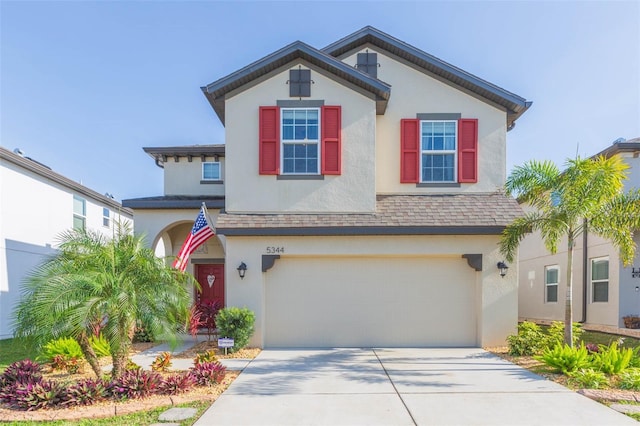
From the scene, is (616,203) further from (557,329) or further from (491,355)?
(491,355)

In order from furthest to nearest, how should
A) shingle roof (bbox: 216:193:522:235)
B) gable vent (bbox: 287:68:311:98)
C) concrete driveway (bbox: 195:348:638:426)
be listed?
gable vent (bbox: 287:68:311:98), shingle roof (bbox: 216:193:522:235), concrete driveway (bbox: 195:348:638:426)

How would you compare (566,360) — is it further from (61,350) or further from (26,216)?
(26,216)

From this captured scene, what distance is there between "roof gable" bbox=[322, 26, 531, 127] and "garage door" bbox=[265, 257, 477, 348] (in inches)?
183

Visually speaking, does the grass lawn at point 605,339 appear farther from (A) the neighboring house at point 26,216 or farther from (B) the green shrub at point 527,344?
(A) the neighboring house at point 26,216

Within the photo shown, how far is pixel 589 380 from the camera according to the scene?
21.8ft

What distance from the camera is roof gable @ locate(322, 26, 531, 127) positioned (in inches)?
439

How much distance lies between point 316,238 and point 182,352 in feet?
13.9

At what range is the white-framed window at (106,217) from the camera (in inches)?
700

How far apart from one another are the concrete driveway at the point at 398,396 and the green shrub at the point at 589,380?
39 cm

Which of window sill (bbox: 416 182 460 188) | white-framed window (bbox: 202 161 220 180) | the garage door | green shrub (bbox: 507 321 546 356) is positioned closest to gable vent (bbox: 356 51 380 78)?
window sill (bbox: 416 182 460 188)

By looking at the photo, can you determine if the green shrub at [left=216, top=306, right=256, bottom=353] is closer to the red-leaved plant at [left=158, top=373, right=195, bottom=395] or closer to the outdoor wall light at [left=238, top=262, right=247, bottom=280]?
the outdoor wall light at [left=238, top=262, right=247, bottom=280]

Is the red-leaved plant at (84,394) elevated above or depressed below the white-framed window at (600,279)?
below

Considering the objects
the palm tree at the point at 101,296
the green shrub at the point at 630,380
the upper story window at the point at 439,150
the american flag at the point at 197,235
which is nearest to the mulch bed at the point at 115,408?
the palm tree at the point at 101,296

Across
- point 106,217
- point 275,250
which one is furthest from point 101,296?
point 106,217
